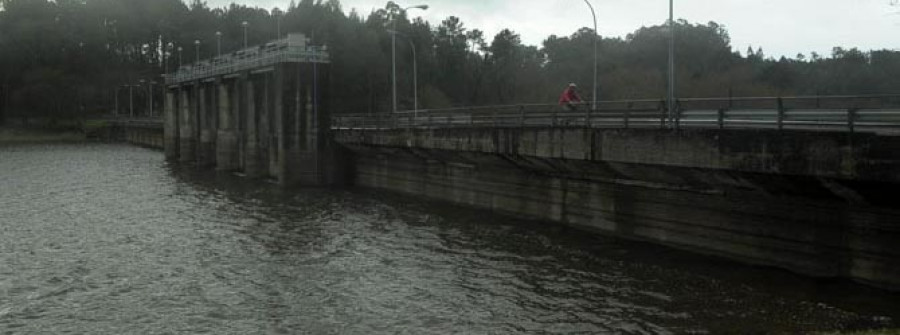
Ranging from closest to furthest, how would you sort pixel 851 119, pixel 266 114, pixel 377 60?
1. pixel 851 119
2. pixel 266 114
3. pixel 377 60

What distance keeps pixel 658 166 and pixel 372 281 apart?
9.25 meters

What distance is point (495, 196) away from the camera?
3519cm

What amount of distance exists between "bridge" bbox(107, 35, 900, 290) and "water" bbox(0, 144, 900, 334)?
3.52 feet

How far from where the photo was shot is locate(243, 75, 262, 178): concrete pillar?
178 feet

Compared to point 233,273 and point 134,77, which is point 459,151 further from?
point 134,77

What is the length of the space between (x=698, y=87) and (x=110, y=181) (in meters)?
53.9

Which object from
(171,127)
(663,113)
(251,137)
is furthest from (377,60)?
(663,113)

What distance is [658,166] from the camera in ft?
77.3

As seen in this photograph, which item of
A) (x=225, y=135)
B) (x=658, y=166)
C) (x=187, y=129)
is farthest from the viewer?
(x=187, y=129)

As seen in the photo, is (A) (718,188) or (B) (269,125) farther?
(B) (269,125)

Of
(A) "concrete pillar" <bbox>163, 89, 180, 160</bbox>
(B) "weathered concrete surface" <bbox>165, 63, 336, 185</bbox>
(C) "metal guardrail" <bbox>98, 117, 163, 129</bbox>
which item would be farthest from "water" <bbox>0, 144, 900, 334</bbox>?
(C) "metal guardrail" <bbox>98, 117, 163, 129</bbox>

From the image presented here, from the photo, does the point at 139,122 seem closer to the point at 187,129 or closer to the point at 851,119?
the point at 187,129

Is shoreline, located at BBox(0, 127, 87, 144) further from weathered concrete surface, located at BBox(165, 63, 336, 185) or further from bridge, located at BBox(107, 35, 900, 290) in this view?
bridge, located at BBox(107, 35, 900, 290)

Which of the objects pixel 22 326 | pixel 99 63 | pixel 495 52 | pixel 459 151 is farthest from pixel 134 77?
pixel 22 326
